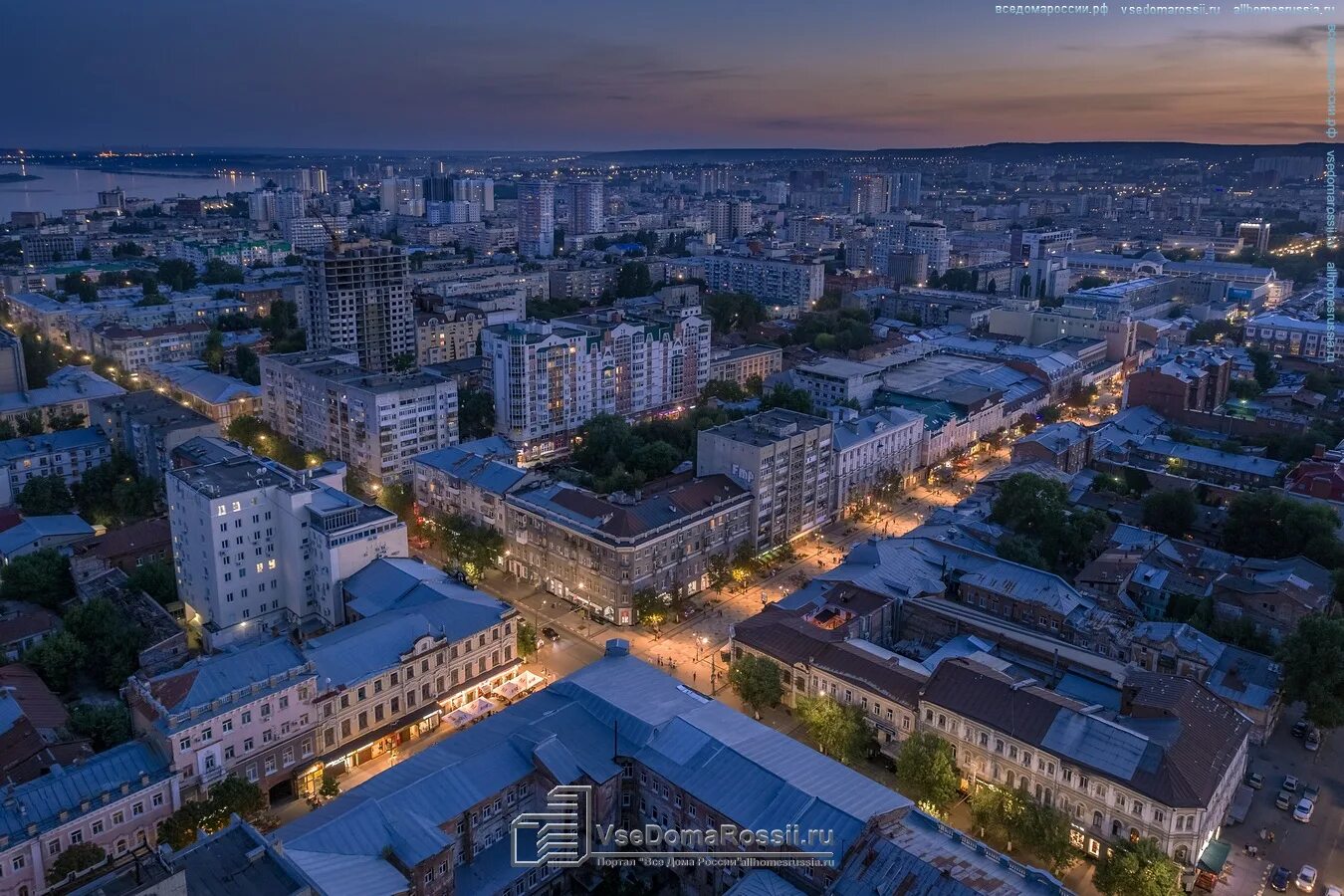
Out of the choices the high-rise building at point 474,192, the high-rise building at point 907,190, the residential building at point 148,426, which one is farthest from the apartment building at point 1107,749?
the high-rise building at point 907,190

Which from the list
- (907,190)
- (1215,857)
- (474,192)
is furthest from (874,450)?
(907,190)

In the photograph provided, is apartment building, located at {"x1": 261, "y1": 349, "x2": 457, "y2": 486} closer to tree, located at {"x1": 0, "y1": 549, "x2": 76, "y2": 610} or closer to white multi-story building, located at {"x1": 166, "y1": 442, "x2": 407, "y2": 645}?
white multi-story building, located at {"x1": 166, "y1": 442, "x2": 407, "y2": 645}

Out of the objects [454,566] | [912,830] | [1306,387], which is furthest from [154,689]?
[1306,387]

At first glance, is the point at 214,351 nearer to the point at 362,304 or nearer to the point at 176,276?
the point at 362,304

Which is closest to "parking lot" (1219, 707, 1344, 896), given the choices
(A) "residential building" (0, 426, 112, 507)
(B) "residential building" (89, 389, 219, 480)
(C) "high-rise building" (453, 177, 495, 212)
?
(B) "residential building" (89, 389, 219, 480)

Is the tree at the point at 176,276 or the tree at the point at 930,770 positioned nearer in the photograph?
the tree at the point at 930,770

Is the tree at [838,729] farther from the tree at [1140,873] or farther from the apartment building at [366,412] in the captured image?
the apartment building at [366,412]
